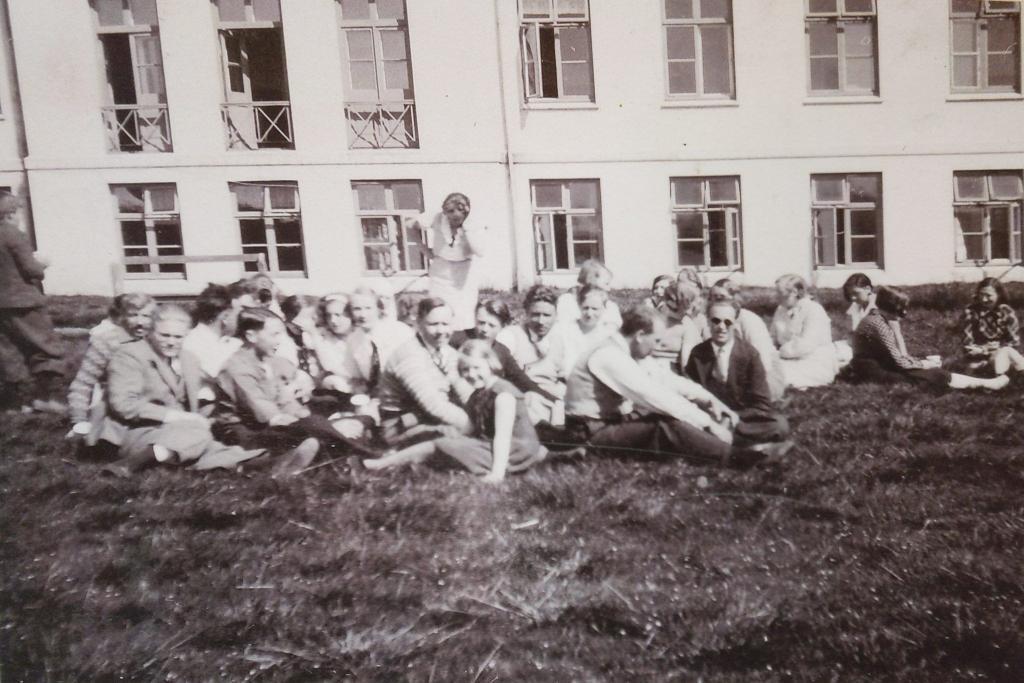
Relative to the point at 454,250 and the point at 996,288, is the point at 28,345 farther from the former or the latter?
the point at 996,288

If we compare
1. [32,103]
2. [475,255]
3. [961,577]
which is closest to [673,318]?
[475,255]

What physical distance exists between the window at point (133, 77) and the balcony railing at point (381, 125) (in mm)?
585

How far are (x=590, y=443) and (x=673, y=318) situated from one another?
1.63 ft

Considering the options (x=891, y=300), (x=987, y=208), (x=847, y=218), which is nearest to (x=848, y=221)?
(x=847, y=218)

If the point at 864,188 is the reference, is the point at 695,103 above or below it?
above

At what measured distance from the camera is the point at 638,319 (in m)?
2.23

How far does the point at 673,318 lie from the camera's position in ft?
7.32

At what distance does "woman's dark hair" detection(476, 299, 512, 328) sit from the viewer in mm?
2211

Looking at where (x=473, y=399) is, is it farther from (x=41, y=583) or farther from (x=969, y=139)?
(x=969, y=139)

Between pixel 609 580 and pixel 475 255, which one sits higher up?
pixel 475 255

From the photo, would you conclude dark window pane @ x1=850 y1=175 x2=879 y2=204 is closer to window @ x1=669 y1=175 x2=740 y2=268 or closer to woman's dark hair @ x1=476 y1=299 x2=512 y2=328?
window @ x1=669 y1=175 x2=740 y2=268

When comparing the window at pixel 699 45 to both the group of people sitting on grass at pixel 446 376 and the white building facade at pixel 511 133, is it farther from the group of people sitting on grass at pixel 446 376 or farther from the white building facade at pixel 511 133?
the group of people sitting on grass at pixel 446 376

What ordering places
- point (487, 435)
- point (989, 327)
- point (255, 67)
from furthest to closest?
point (989, 327), point (487, 435), point (255, 67)

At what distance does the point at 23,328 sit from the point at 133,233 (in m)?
0.49
